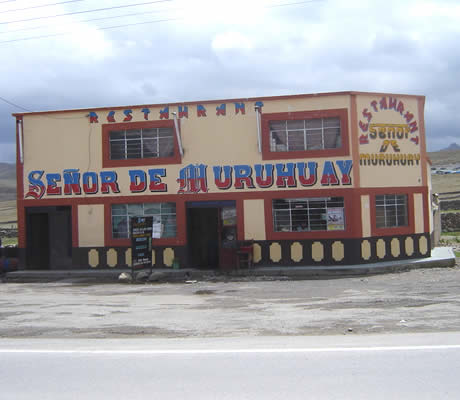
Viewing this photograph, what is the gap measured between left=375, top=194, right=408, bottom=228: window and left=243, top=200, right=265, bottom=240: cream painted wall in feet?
13.2

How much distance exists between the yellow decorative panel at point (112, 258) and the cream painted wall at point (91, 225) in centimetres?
42

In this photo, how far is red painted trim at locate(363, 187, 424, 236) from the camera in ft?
62.9

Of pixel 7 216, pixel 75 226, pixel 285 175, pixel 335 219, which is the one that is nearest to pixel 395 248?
pixel 335 219

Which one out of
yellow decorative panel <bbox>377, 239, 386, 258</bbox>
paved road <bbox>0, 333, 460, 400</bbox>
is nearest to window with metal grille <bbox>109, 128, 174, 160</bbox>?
yellow decorative panel <bbox>377, 239, 386, 258</bbox>

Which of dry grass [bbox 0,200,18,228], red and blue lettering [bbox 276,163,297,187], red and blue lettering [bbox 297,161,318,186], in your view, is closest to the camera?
red and blue lettering [bbox 297,161,318,186]

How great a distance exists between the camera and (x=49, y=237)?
21.3 meters

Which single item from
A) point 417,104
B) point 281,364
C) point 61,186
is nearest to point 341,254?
point 417,104

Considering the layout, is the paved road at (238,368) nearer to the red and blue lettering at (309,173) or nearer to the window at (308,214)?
the window at (308,214)

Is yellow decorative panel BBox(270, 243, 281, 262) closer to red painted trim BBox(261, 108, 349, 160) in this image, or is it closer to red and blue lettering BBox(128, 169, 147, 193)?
red painted trim BBox(261, 108, 349, 160)

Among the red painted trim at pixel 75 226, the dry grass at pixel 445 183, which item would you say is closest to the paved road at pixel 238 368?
the red painted trim at pixel 75 226

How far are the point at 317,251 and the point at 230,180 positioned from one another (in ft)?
12.8

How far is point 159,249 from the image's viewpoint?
20.1m

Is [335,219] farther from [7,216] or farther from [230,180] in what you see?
[7,216]

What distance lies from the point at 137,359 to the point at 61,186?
14.4 metres
